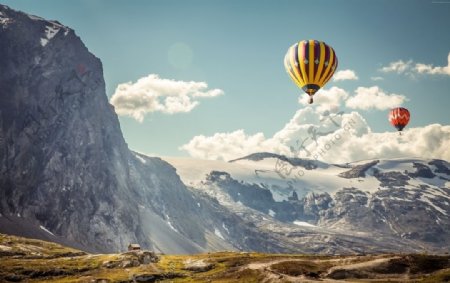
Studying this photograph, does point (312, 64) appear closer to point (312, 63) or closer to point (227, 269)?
point (312, 63)

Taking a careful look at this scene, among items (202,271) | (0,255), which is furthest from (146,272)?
(0,255)

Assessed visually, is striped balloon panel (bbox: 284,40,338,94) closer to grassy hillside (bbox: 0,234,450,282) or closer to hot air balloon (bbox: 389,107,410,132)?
grassy hillside (bbox: 0,234,450,282)

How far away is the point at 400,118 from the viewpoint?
146375mm

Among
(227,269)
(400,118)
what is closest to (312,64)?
(227,269)

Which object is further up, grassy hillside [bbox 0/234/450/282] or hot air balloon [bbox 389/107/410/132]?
hot air balloon [bbox 389/107/410/132]

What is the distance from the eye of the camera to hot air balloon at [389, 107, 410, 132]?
146500mm

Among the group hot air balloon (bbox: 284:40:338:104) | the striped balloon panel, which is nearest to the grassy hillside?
hot air balloon (bbox: 284:40:338:104)

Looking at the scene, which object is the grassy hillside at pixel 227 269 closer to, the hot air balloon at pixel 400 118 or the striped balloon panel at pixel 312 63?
the striped balloon panel at pixel 312 63

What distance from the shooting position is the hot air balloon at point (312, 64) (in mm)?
100938

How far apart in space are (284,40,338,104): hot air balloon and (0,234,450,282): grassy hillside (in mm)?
34739

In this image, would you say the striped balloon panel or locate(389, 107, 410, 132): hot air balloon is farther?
locate(389, 107, 410, 132): hot air balloon

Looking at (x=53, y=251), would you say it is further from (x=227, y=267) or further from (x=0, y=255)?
(x=227, y=267)

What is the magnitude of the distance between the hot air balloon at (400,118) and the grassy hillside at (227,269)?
5651 centimetres

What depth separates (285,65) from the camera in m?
109
